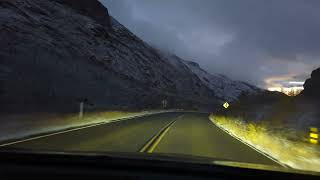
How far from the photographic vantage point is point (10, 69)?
63094 mm

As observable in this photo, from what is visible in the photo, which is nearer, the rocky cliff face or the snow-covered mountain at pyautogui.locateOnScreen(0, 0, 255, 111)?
the snow-covered mountain at pyautogui.locateOnScreen(0, 0, 255, 111)

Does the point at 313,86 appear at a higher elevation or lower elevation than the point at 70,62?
lower

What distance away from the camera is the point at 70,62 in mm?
91000

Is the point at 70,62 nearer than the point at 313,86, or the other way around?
the point at 313,86

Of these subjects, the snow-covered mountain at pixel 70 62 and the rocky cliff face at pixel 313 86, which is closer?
the snow-covered mountain at pixel 70 62

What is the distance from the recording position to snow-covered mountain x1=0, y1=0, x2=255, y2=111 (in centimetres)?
6376

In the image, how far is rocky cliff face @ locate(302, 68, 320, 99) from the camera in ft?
271

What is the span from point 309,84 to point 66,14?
7740cm

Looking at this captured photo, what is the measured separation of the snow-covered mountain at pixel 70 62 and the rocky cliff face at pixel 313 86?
33453 mm

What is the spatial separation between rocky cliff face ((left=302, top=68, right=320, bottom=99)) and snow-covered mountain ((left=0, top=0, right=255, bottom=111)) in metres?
33.5

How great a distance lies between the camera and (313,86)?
8425 cm

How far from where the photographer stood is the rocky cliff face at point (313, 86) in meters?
82.7

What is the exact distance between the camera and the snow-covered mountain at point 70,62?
63.8m

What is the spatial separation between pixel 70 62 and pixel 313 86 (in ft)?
149
